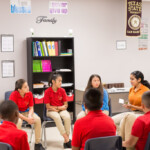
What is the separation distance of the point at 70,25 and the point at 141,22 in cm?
191

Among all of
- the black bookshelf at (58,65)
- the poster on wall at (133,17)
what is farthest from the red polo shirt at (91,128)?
the poster on wall at (133,17)

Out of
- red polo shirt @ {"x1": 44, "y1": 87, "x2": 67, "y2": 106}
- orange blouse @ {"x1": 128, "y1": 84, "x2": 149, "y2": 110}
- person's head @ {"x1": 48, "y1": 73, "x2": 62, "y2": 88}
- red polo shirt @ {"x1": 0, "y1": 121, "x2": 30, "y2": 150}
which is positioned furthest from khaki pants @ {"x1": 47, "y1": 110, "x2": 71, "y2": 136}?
red polo shirt @ {"x1": 0, "y1": 121, "x2": 30, "y2": 150}

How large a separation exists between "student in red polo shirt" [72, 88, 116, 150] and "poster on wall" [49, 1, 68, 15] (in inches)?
158

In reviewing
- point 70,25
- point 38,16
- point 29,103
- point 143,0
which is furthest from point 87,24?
point 29,103

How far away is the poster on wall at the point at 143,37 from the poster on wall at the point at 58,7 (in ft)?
6.76

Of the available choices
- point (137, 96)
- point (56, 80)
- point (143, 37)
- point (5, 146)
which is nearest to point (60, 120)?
point (56, 80)

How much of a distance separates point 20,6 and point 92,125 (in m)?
4.19

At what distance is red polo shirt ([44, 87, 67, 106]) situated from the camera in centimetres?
480

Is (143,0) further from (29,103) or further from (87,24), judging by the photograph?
(29,103)

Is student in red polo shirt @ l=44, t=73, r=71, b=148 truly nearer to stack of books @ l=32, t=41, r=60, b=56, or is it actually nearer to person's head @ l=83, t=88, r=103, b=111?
stack of books @ l=32, t=41, r=60, b=56

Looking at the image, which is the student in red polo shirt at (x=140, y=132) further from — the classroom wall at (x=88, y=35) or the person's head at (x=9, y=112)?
the classroom wall at (x=88, y=35)

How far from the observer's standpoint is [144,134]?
2580 mm

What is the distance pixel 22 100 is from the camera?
4582mm

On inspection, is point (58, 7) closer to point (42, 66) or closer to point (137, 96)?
point (42, 66)
